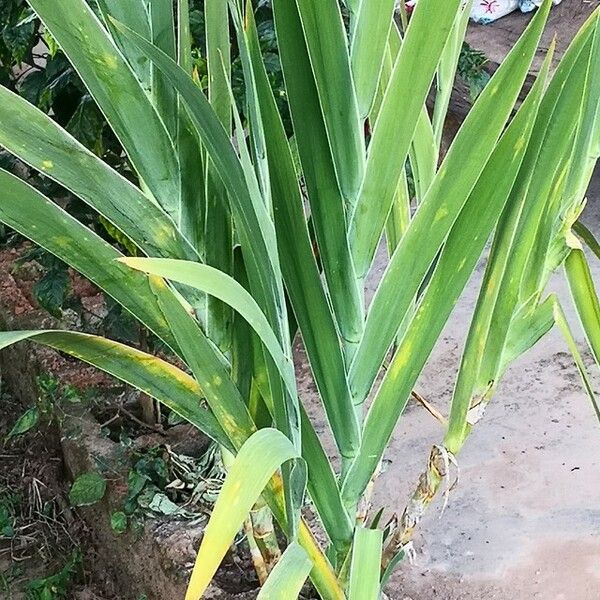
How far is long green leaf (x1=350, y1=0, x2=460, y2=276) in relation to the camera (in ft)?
1.99

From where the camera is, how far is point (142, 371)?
72 centimetres

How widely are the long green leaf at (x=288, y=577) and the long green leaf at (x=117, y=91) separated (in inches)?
11.1

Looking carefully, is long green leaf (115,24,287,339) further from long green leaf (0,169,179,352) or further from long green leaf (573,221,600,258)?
long green leaf (573,221,600,258)

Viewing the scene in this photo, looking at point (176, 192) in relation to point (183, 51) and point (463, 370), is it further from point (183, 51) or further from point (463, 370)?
point (463, 370)

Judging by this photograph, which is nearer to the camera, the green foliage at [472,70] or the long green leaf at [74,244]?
the long green leaf at [74,244]

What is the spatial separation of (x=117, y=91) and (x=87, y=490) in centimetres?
88

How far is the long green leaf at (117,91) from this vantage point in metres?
0.56

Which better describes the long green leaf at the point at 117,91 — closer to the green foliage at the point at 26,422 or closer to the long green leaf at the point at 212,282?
the long green leaf at the point at 212,282

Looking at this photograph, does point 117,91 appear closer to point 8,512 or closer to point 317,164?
point 317,164

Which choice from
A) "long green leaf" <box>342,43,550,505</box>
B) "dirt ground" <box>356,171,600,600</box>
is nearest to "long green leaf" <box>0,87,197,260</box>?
"long green leaf" <box>342,43,550,505</box>

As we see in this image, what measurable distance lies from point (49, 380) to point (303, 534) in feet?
3.11

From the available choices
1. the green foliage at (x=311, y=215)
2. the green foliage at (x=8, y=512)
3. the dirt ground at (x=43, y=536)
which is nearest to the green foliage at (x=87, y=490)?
→ the dirt ground at (x=43, y=536)

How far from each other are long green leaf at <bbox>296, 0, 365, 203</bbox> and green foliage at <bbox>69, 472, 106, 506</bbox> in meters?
0.83

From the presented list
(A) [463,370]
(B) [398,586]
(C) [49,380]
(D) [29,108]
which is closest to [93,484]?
(C) [49,380]
